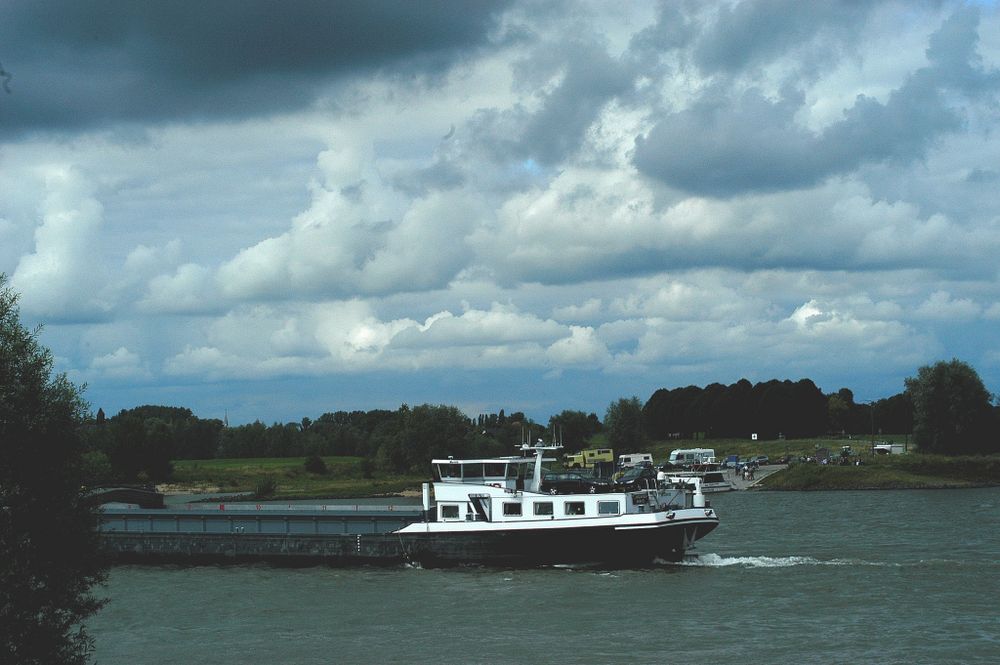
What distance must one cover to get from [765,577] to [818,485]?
70.8 m

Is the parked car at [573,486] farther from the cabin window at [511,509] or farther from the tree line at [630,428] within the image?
the tree line at [630,428]

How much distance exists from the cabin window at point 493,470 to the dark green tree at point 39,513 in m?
31.2

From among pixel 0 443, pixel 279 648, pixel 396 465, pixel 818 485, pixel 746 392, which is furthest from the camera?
pixel 746 392

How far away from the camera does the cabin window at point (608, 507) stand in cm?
4856

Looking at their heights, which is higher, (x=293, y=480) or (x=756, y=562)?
(x=293, y=480)

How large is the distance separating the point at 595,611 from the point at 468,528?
466 inches

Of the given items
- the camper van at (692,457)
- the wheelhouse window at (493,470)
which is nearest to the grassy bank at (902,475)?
the camper van at (692,457)

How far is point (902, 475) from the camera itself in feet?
364

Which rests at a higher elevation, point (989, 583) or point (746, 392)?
point (746, 392)

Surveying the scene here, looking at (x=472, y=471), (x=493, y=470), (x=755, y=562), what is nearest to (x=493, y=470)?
(x=493, y=470)

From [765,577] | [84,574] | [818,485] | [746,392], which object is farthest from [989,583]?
[746,392]

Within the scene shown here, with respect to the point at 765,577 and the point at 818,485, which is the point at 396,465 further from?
the point at 765,577

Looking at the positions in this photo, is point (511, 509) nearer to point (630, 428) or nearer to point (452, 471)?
point (452, 471)

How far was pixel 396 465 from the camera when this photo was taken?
144250 mm
